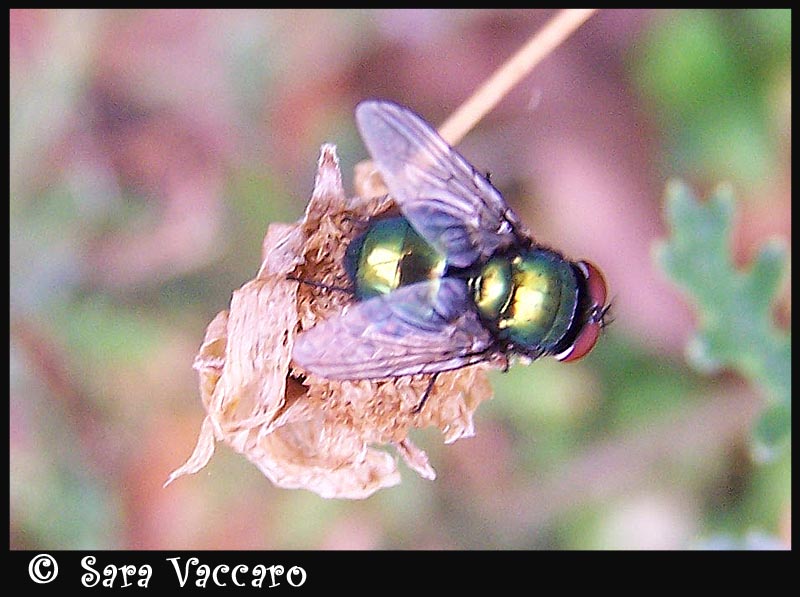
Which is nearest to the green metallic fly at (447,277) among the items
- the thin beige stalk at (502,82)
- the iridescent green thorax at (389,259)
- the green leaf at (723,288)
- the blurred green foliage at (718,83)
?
the iridescent green thorax at (389,259)

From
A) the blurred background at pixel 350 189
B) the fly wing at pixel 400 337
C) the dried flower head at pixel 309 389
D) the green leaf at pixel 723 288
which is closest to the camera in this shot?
the fly wing at pixel 400 337

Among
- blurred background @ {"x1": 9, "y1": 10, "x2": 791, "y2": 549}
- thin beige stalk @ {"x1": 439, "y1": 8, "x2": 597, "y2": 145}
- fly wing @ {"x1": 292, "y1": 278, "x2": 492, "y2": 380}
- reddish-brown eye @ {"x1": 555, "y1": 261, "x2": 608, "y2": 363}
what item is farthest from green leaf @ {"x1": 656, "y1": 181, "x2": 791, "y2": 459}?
fly wing @ {"x1": 292, "y1": 278, "x2": 492, "y2": 380}

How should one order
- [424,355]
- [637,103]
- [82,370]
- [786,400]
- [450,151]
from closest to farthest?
1. [424,355]
2. [450,151]
3. [786,400]
4. [82,370]
5. [637,103]

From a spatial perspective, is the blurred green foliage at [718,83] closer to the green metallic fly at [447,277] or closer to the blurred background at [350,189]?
the blurred background at [350,189]

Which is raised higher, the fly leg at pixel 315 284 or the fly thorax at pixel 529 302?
the fly leg at pixel 315 284

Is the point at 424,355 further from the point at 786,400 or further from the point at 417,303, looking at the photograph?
the point at 786,400

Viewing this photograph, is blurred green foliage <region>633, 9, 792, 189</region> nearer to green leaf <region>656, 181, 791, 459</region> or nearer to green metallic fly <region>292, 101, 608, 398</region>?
green leaf <region>656, 181, 791, 459</region>

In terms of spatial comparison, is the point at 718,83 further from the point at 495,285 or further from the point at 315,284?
the point at 315,284

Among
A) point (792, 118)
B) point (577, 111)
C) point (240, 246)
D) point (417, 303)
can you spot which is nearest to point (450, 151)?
point (417, 303)
